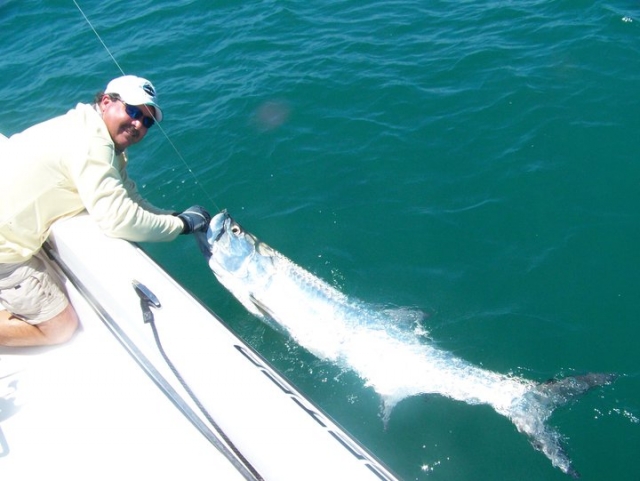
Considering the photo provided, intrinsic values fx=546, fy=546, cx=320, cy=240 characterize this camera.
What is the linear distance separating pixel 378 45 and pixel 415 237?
4742mm

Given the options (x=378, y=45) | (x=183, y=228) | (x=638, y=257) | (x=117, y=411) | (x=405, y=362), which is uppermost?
(x=183, y=228)

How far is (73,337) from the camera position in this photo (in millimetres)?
4418

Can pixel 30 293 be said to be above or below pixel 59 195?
below

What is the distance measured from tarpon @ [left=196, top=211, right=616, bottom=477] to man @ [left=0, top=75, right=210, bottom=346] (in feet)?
3.27

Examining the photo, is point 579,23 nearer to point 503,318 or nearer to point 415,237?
point 415,237

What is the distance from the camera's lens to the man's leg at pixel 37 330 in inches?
168

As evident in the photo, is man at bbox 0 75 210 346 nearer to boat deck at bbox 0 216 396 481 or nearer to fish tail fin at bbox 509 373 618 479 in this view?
boat deck at bbox 0 216 396 481

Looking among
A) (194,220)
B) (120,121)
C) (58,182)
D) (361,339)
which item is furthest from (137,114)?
(361,339)

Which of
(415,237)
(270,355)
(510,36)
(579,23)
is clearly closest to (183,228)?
(270,355)

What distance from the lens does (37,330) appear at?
430 centimetres

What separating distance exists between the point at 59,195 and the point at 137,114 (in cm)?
84

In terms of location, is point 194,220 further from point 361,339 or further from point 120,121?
point 361,339

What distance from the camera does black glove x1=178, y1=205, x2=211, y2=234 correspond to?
4762 millimetres

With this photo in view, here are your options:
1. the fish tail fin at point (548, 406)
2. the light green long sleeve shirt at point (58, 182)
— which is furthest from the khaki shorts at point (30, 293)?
the fish tail fin at point (548, 406)
